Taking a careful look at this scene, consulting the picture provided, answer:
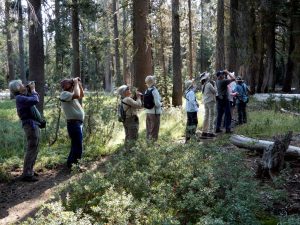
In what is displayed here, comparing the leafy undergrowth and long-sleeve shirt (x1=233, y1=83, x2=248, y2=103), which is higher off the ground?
long-sleeve shirt (x1=233, y1=83, x2=248, y2=103)

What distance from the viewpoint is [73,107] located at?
8.88 meters

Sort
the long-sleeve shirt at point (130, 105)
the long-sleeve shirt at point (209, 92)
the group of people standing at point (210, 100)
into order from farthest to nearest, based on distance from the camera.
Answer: the long-sleeve shirt at point (209, 92) → the group of people standing at point (210, 100) → the long-sleeve shirt at point (130, 105)

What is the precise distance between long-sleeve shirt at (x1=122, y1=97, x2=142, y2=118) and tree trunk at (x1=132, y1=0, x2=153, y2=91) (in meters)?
4.00

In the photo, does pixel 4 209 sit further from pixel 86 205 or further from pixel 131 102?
pixel 131 102

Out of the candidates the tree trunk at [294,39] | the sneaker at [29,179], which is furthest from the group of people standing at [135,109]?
the tree trunk at [294,39]

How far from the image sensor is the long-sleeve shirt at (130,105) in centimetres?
905

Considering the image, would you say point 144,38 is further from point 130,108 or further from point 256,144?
point 256,144

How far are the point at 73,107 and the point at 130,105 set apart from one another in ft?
4.10

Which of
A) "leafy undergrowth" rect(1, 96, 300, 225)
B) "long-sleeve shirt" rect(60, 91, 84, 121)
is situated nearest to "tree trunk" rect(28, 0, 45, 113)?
"long-sleeve shirt" rect(60, 91, 84, 121)

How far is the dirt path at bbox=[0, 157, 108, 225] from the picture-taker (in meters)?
6.76

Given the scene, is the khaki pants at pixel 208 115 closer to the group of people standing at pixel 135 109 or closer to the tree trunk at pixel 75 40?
the group of people standing at pixel 135 109

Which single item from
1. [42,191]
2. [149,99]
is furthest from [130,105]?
[42,191]

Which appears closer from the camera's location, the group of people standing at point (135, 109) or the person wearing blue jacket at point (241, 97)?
the group of people standing at point (135, 109)

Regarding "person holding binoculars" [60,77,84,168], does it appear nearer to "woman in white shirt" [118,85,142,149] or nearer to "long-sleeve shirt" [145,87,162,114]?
"woman in white shirt" [118,85,142,149]
